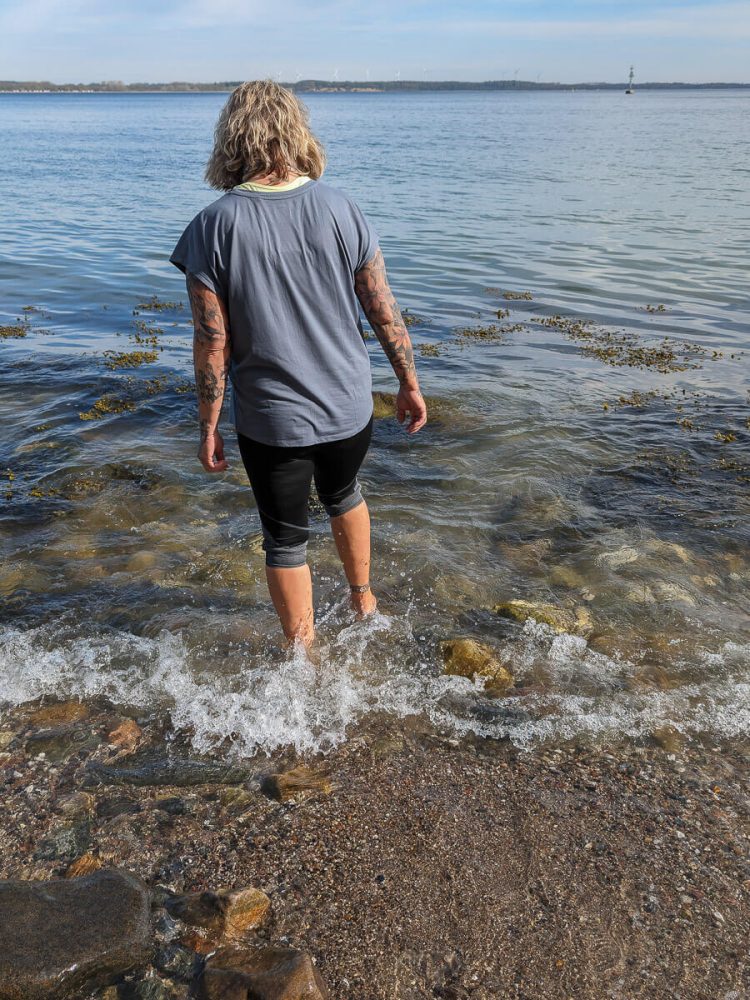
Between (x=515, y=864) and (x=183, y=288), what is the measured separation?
16.2 m

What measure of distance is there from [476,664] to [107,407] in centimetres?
671

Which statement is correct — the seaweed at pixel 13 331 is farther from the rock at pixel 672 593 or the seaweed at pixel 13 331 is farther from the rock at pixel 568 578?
the rock at pixel 672 593

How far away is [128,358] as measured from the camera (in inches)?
460

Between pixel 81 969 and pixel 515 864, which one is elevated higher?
pixel 81 969

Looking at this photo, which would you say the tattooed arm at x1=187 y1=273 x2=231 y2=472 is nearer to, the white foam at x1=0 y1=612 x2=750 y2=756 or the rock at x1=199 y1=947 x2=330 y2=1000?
the white foam at x1=0 y1=612 x2=750 y2=756

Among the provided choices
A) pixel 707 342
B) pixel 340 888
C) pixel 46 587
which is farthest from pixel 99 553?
pixel 707 342

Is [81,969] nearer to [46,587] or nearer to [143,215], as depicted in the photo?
[46,587]

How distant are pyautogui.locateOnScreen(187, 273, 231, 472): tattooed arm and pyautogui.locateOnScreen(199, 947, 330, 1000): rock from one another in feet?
7.55

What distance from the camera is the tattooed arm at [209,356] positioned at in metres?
3.59

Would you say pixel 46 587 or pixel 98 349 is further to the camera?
pixel 98 349

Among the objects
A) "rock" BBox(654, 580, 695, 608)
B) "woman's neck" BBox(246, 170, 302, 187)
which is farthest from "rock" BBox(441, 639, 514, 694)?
"woman's neck" BBox(246, 170, 302, 187)

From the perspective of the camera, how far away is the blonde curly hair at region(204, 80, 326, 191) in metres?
3.47

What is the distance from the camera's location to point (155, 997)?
9.02 feet

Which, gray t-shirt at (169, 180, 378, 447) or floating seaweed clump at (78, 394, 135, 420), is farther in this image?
floating seaweed clump at (78, 394, 135, 420)
